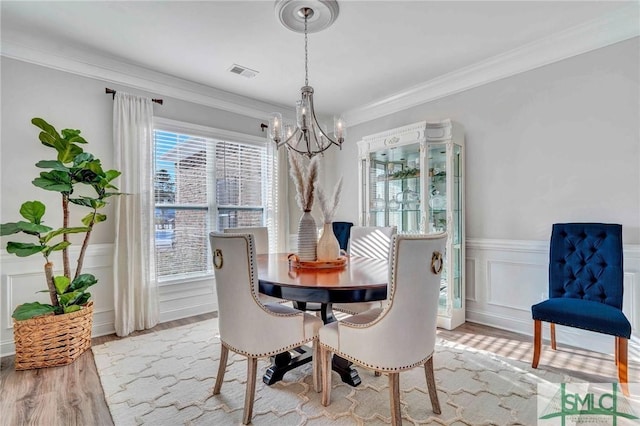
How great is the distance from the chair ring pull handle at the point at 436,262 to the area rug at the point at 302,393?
0.84 m

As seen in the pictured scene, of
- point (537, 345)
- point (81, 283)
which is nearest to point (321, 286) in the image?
point (537, 345)

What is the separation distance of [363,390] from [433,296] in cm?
87

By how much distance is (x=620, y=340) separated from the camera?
2.01 metres

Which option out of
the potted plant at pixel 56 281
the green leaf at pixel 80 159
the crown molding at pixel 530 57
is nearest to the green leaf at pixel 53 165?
the potted plant at pixel 56 281

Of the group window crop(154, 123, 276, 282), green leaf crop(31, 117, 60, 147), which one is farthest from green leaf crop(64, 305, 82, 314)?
green leaf crop(31, 117, 60, 147)

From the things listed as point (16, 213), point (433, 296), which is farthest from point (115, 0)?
point (433, 296)

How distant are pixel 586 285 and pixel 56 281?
4.07m

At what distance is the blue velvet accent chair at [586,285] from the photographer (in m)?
2.03

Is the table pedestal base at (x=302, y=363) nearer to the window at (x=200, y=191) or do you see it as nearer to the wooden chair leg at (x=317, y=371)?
the wooden chair leg at (x=317, y=371)

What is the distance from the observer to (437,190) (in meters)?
3.32

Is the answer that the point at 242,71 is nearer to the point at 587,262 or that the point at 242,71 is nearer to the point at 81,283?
the point at 81,283

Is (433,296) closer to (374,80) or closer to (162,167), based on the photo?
(374,80)

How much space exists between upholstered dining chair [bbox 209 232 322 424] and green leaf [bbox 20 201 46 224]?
162cm

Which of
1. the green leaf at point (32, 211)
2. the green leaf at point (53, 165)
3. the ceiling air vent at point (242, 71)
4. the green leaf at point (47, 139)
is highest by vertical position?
the ceiling air vent at point (242, 71)
